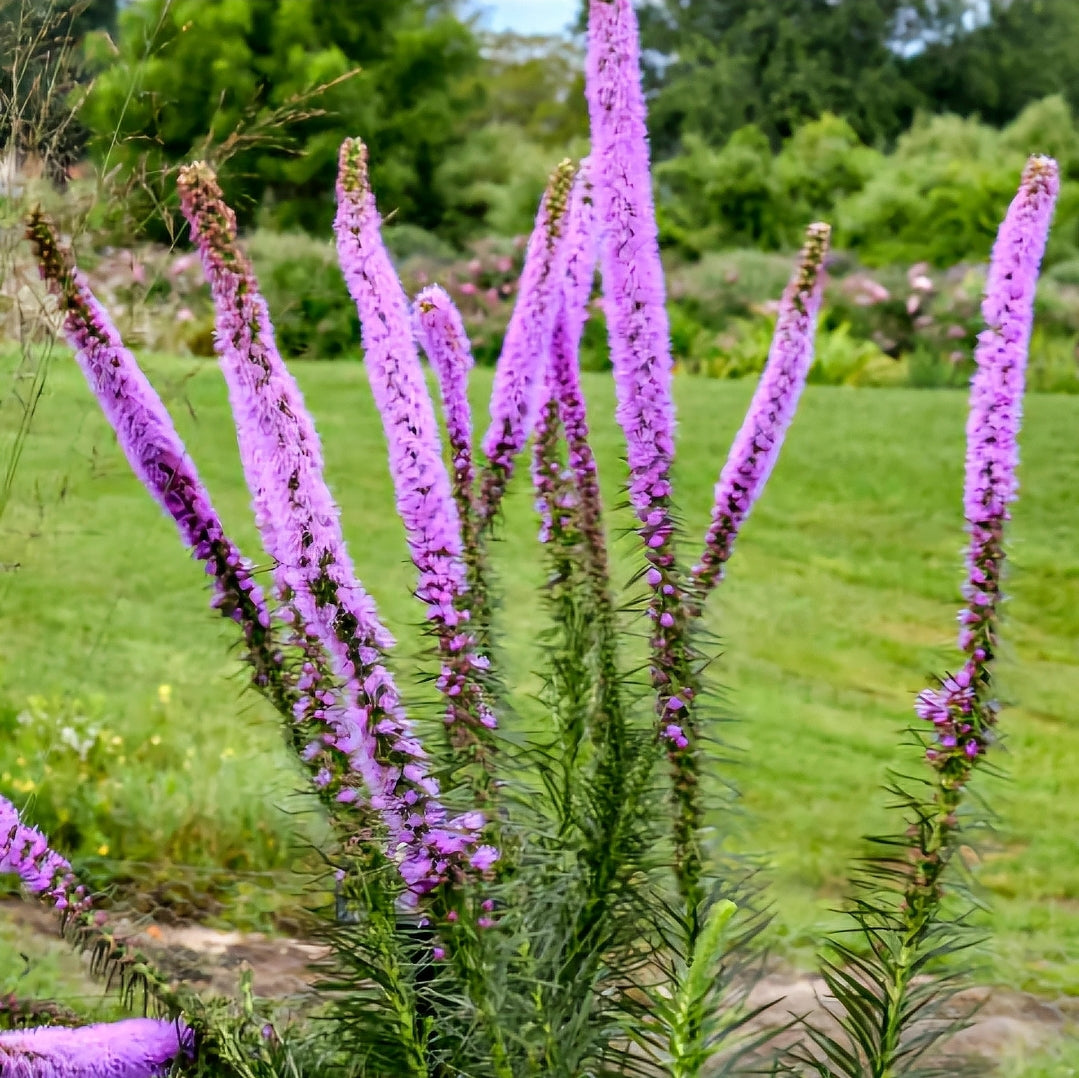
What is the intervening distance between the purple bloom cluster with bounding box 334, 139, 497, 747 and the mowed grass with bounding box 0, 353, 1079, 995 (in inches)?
32.7

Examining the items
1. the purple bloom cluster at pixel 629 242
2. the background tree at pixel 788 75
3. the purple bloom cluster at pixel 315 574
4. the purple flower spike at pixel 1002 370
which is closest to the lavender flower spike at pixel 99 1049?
the purple bloom cluster at pixel 315 574

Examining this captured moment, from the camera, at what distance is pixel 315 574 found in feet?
1.92

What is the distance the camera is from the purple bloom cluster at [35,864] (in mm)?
709

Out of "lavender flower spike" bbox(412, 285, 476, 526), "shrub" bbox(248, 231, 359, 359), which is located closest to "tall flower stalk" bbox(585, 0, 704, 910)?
"lavender flower spike" bbox(412, 285, 476, 526)

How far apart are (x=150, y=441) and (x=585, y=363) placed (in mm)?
4061

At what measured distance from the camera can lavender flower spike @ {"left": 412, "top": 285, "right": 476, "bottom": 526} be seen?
77 cm

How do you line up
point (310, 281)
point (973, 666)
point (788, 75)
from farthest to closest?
1. point (788, 75)
2. point (310, 281)
3. point (973, 666)

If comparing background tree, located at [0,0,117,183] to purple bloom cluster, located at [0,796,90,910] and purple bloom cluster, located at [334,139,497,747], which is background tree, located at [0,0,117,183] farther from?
purple bloom cluster, located at [0,796,90,910]

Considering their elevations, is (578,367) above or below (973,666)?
above

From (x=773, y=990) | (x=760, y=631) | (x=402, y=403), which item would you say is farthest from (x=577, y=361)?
(x=760, y=631)

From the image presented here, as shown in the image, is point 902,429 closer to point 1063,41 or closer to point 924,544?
→ point 924,544

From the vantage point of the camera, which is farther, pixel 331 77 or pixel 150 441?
pixel 331 77

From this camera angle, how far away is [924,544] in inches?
129

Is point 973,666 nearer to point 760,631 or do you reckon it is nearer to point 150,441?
point 150,441
